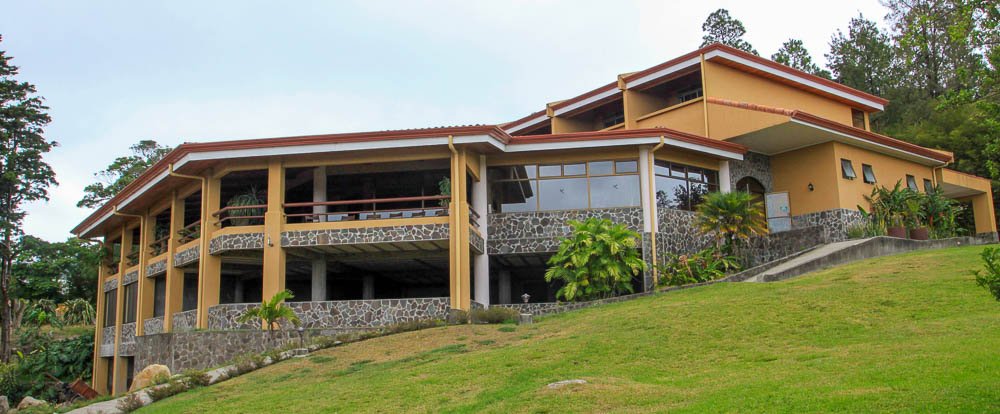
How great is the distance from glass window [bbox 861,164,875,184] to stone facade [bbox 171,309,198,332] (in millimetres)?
21407

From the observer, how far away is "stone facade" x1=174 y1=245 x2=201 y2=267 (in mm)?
24344

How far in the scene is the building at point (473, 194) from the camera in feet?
74.0

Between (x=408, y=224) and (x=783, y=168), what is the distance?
13.5m

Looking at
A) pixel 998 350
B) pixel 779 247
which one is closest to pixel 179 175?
pixel 779 247

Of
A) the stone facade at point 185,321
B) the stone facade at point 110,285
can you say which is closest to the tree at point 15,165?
the stone facade at point 110,285

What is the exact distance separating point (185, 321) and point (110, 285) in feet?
37.8

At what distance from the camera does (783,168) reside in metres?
28.6

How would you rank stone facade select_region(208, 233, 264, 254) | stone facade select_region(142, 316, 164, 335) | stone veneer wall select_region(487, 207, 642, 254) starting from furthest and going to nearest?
stone facade select_region(142, 316, 164, 335) → stone veneer wall select_region(487, 207, 642, 254) → stone facade select_region(208, 233, 264, 254)

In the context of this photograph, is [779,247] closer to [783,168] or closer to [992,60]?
[783,168]

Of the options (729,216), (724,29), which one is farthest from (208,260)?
(724,29)

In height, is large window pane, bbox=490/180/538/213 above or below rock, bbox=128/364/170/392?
above

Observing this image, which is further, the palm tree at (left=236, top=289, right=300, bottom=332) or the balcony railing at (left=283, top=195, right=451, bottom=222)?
the balcony railing at (left=283, top=195, right=451, bottom=222)

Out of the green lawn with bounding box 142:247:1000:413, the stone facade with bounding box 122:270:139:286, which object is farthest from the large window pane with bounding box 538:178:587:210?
the stone facade with bounding box 122:270:139:286

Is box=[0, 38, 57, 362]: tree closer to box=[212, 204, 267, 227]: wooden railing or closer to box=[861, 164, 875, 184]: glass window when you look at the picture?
box=[212, 204, 267, 227]: wooden railing
